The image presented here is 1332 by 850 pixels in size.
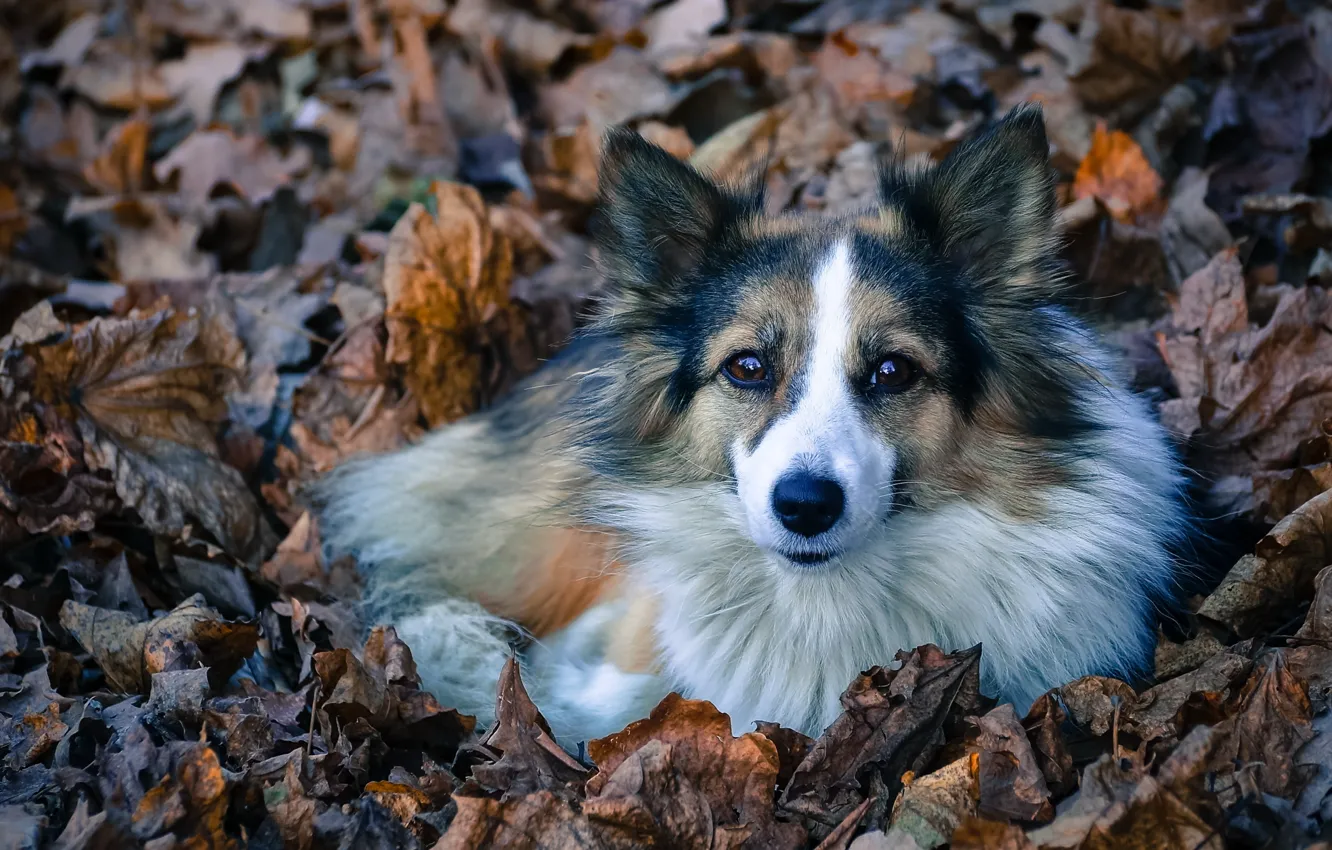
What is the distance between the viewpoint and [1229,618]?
2.85 meters

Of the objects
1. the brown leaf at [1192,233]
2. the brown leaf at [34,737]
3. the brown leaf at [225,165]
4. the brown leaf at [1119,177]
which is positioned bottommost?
the brown leaf at [34,737]

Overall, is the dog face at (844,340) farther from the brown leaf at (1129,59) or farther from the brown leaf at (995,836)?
the brown leaf at (1129,59)

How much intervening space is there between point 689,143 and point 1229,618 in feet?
10.7

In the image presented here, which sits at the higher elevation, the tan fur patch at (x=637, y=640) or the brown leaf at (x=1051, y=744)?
the brown leaf at (x=1051, y=744)

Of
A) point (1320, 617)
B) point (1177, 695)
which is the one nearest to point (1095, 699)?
point (1177, 695)

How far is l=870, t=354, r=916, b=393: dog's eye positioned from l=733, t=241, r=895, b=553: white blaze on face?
0.28 ft

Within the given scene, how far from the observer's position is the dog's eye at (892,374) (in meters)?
2.86

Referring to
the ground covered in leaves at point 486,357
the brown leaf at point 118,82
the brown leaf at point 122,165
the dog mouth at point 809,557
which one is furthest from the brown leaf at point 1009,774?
the brown leaf at point 118,82

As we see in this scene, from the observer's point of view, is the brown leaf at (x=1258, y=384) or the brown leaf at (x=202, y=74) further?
the brown leaf at (x=202, y=74)

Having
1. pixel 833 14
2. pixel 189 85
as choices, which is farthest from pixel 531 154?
pixel 189 85

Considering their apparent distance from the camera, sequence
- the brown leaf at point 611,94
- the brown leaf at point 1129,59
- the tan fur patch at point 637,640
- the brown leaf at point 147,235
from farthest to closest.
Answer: the brown leaf at point 611,94 < the brown leaf at point 147,235 < the brown leaf at point 1129,59 < the tan fur patch at point 637,640

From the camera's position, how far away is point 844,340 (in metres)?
2.85

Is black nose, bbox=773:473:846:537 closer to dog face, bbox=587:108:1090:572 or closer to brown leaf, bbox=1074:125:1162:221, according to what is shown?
dog face, bbox=587:108:1090:572

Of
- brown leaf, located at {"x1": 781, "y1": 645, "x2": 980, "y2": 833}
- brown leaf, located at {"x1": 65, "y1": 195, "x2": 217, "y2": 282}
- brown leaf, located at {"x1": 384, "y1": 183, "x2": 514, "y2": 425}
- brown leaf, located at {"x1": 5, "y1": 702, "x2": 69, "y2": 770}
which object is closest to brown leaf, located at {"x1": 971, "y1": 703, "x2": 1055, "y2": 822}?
brown leaf, located at {"x1": 781, "y1": 645, "x2": 980, "y2": 833}
